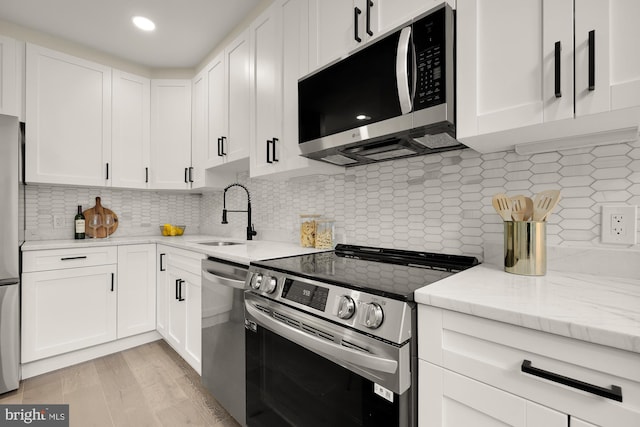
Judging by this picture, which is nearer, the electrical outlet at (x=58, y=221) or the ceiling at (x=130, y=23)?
the ceiling at (x=130, y=23)

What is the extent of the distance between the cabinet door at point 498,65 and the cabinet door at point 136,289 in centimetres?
270

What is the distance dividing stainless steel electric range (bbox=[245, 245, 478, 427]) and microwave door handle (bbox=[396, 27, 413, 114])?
0.65 meters

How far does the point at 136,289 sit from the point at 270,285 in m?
1.97

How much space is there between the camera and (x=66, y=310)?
2258 mm

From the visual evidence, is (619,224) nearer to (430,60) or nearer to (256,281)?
(430,60)

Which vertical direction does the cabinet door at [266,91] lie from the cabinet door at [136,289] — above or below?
above

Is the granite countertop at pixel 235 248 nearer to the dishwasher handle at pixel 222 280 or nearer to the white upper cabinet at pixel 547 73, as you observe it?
the dishwasher handle at pixel 222 280

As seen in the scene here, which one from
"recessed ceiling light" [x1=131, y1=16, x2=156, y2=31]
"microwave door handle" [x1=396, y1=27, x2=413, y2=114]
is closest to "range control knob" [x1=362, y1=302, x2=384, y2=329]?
"microwave door handle" [x1=396, y1=27, x2=413, y2=114]

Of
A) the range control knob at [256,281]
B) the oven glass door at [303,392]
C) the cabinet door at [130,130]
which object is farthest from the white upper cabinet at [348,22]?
the cabinet door at [130,130]

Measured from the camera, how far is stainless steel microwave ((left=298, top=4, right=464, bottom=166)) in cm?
103

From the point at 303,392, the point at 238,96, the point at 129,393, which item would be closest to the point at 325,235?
the point at 303,392

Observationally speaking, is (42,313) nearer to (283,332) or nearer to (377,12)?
(283,332)

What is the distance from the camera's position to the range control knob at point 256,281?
4.34ft

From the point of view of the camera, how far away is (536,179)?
1.15 meters
